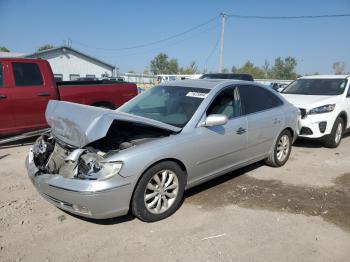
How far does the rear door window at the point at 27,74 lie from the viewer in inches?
285

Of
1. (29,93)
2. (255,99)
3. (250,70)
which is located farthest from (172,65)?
(255,99)

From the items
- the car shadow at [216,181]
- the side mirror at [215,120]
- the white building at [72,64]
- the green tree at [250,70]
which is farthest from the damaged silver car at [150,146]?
the green tree at [250,70]

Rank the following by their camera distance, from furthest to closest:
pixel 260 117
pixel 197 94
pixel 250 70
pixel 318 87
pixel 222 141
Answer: pixel 250 70, pixel 318 87, pixel 260 117, pixel 197 94, pixel 222 141

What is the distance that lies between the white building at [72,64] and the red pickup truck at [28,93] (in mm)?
23849

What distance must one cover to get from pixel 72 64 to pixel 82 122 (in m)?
31.0

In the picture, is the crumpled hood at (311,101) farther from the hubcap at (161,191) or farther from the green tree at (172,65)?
the green tree at (172,65)

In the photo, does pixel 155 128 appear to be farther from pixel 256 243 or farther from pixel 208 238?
pixel 256 243

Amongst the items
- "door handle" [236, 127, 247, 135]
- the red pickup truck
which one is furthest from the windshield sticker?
the red pickup truck

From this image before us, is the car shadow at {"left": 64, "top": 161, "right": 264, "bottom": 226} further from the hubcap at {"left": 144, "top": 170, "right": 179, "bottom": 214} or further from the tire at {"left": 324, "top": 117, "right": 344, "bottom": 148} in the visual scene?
the tire at {"left": 324, "top": 117, "right": 344, "bottom": 148}

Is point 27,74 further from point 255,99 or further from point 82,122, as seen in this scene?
point 255,99

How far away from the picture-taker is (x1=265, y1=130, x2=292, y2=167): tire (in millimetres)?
5895

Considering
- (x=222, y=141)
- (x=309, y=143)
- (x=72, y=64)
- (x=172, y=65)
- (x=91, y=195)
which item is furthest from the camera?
(x=172, y=65)

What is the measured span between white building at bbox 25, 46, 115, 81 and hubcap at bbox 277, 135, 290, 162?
27.3m

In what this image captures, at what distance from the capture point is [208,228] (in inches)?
150
